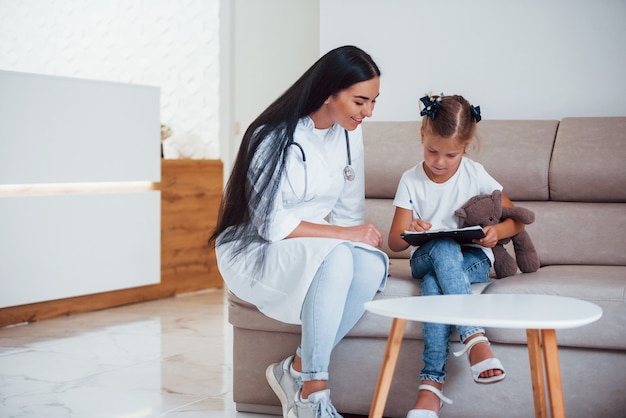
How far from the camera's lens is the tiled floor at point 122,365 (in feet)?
8.72

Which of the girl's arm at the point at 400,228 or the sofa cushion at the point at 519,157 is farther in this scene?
the sofa cushion at the point at 519,157

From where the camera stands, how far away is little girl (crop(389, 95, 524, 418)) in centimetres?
218

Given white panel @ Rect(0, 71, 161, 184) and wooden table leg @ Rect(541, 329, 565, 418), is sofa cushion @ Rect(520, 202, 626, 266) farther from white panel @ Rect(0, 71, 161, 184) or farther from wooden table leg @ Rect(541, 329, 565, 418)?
white panel @ Rect(0, 71, 161, 184)

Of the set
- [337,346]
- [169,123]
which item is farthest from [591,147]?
[169,123]

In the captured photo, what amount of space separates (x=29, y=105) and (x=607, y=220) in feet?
8.57

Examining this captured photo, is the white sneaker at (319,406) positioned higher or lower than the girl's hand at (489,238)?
lower

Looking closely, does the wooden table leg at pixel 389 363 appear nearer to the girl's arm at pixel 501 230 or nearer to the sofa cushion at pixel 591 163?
the girl's arm at pixel 501 230

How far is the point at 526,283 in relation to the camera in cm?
238

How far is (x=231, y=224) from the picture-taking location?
246 centimetres

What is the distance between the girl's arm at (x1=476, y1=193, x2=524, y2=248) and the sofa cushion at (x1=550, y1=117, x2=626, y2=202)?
0.43 m

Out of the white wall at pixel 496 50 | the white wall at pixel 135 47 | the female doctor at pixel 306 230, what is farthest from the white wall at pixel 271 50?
the female doctor at pixel 306 230

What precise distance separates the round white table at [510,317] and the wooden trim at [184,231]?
2.88 meters

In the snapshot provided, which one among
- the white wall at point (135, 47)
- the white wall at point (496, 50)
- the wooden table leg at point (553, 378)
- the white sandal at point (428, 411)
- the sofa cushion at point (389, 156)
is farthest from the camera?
the white wall at point (135, 47)

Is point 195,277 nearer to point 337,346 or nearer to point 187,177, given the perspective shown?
point 187,177
